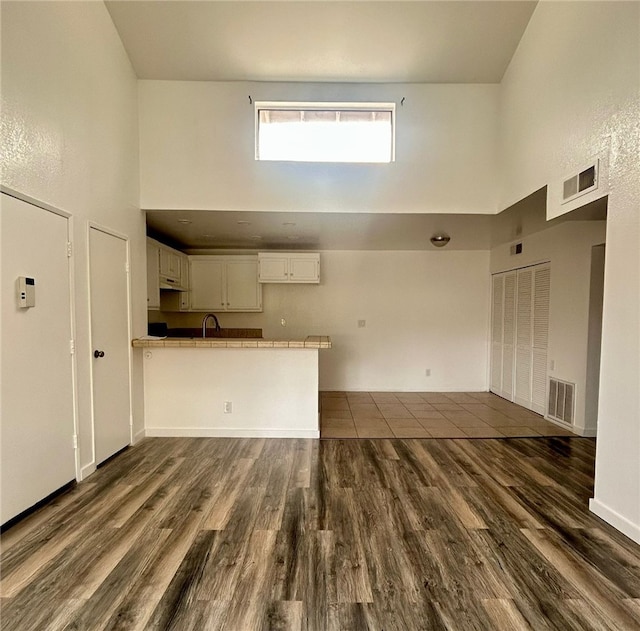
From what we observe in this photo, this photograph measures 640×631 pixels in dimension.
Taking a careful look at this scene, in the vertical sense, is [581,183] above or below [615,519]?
above

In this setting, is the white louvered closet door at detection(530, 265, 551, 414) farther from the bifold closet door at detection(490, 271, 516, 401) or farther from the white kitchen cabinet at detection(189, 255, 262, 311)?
the white kitchen cabinet at detection(189, 255, 262, 311)

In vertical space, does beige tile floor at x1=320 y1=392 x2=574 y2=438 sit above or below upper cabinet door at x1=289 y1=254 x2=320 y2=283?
below

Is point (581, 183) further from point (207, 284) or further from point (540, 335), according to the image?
point (207, 284)

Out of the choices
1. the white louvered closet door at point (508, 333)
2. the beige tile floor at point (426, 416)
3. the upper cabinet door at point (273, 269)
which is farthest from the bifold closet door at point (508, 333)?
the upper cabinet door at point (273, 269)

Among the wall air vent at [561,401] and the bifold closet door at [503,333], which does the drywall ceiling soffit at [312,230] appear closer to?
the bifold closet door at [503,333]

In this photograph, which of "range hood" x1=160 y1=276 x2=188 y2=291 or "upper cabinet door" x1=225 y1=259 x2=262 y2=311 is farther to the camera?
"upper cabinet door" x1=225 y1=259 x2=262 y2=311

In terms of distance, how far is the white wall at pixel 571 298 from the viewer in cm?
353

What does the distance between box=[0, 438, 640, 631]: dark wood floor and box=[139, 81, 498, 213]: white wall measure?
2.64m

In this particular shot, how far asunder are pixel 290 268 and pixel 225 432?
2.65 meters

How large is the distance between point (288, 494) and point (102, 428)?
1.76 m

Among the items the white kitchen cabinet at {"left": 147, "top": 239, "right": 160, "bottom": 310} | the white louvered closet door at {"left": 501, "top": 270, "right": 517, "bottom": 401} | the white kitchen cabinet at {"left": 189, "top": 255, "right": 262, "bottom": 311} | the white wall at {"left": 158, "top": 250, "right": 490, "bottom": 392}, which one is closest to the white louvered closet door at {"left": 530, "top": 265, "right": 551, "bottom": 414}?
the white louvered closet door at {"left": 501, "top": 270, "right": 517, "bottom": 401}

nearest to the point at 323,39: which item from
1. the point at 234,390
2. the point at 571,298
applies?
the point at 234,390

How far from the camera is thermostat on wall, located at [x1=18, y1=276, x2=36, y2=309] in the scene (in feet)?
6.69

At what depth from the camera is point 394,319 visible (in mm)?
5559
